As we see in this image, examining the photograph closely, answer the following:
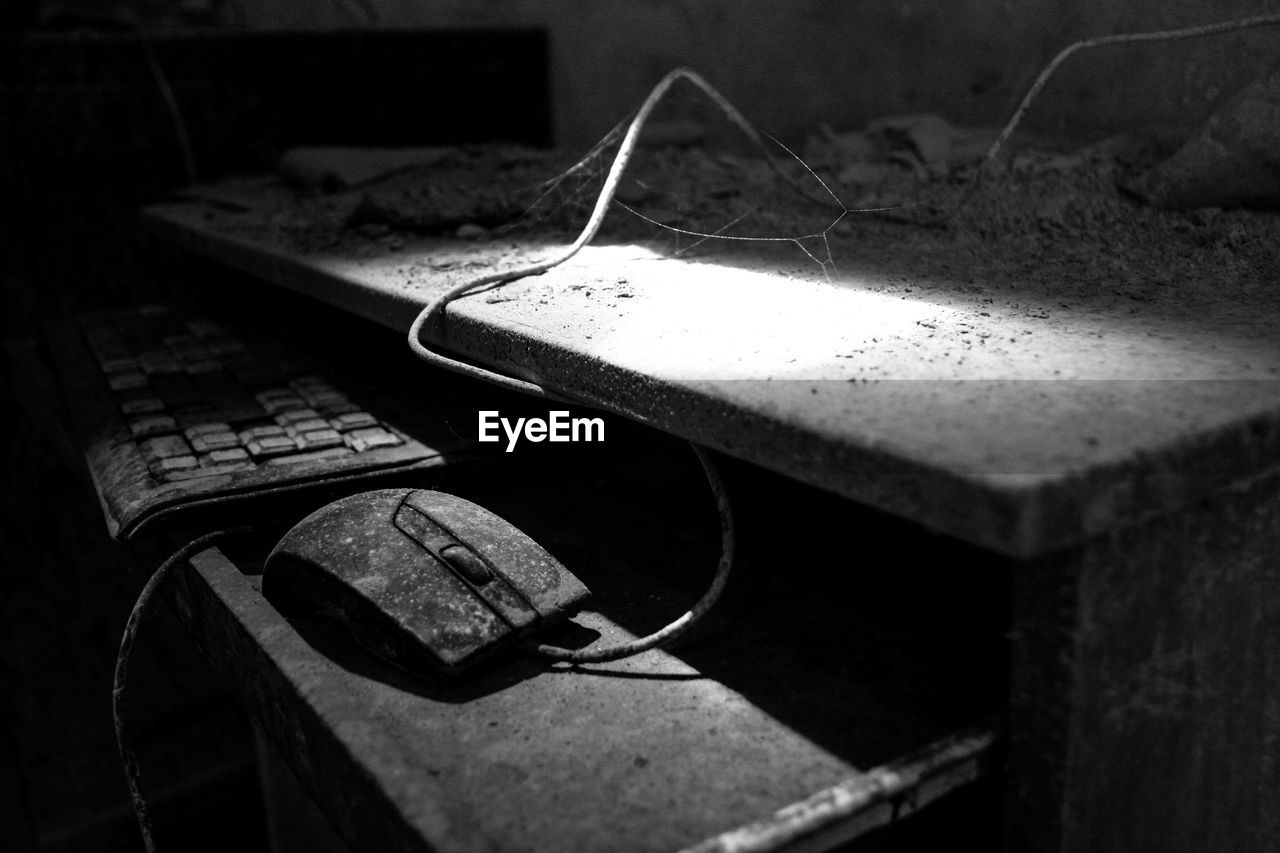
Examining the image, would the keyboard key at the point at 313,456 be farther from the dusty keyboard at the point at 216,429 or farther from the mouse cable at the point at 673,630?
the mouse cable at the point at 673,630

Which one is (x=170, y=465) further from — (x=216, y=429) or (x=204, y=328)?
(x=204, y=328)

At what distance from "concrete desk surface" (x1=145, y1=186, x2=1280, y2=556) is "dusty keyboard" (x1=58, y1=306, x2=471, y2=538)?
0.51ft

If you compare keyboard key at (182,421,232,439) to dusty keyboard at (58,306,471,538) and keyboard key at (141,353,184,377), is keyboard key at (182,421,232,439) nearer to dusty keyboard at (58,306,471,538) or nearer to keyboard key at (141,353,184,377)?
dusty keyboard at (58,306,471,538)

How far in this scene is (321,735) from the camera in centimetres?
76

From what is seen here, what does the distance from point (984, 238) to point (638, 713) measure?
875mm

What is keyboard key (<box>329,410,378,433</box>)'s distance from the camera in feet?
4.39

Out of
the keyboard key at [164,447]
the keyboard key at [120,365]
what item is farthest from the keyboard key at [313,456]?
the keyboard key at [120,365]

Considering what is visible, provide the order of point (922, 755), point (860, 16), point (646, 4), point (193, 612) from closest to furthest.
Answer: point (922, 755) < point (193, 612) < point (860, 16) < point (646, 4)

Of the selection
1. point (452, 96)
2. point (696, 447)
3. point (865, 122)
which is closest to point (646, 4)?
point (452, 96)

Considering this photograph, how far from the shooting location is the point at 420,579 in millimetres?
840

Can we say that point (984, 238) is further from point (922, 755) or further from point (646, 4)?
point (646, 4)

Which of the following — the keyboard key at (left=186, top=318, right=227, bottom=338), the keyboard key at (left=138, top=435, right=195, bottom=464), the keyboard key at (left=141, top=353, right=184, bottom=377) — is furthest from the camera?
the keyboard key at (left=186, top=318, right=227, bottom=338)

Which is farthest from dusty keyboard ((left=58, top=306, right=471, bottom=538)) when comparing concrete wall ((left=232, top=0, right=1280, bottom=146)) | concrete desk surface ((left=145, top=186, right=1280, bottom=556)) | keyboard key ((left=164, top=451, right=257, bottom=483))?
concrete wall ((left=232, top=0, right=1280, bottom=146))

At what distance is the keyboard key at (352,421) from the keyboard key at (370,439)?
0.8 inches
